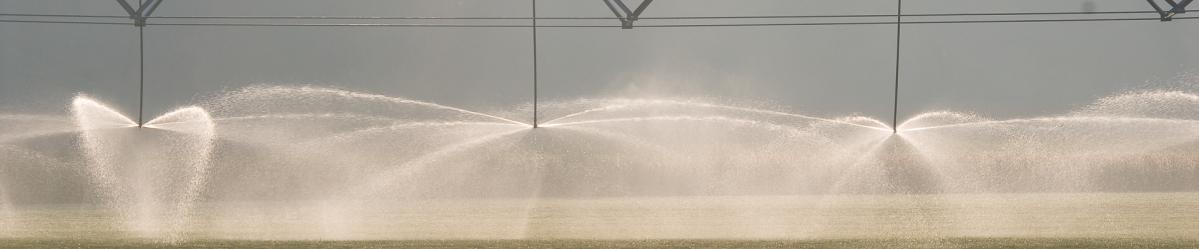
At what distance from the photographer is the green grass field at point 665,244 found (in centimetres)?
1855

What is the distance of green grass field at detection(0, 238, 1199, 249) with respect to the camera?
18547mm

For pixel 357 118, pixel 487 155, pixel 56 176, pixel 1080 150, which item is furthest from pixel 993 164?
pixel 56 176

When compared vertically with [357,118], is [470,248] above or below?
below

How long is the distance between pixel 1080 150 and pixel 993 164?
327 cm

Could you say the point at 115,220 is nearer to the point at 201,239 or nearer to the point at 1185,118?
the point at 201,239

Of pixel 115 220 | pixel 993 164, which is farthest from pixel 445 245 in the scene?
pixel 993 164

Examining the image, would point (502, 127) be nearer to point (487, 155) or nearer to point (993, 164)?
point (487, 155)

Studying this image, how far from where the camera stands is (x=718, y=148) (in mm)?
42094

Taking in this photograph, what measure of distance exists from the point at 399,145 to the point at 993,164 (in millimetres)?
19283

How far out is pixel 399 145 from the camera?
44.8 metres

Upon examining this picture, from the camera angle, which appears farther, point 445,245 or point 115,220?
point 115,220

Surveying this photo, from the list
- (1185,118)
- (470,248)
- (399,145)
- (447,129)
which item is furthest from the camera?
(447,129)

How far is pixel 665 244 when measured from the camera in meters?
18.9

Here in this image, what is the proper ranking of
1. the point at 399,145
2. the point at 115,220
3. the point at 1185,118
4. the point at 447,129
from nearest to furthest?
the point at 115,220 → the point at 1185,118 → the point at 399,145 → the point at 447,129
